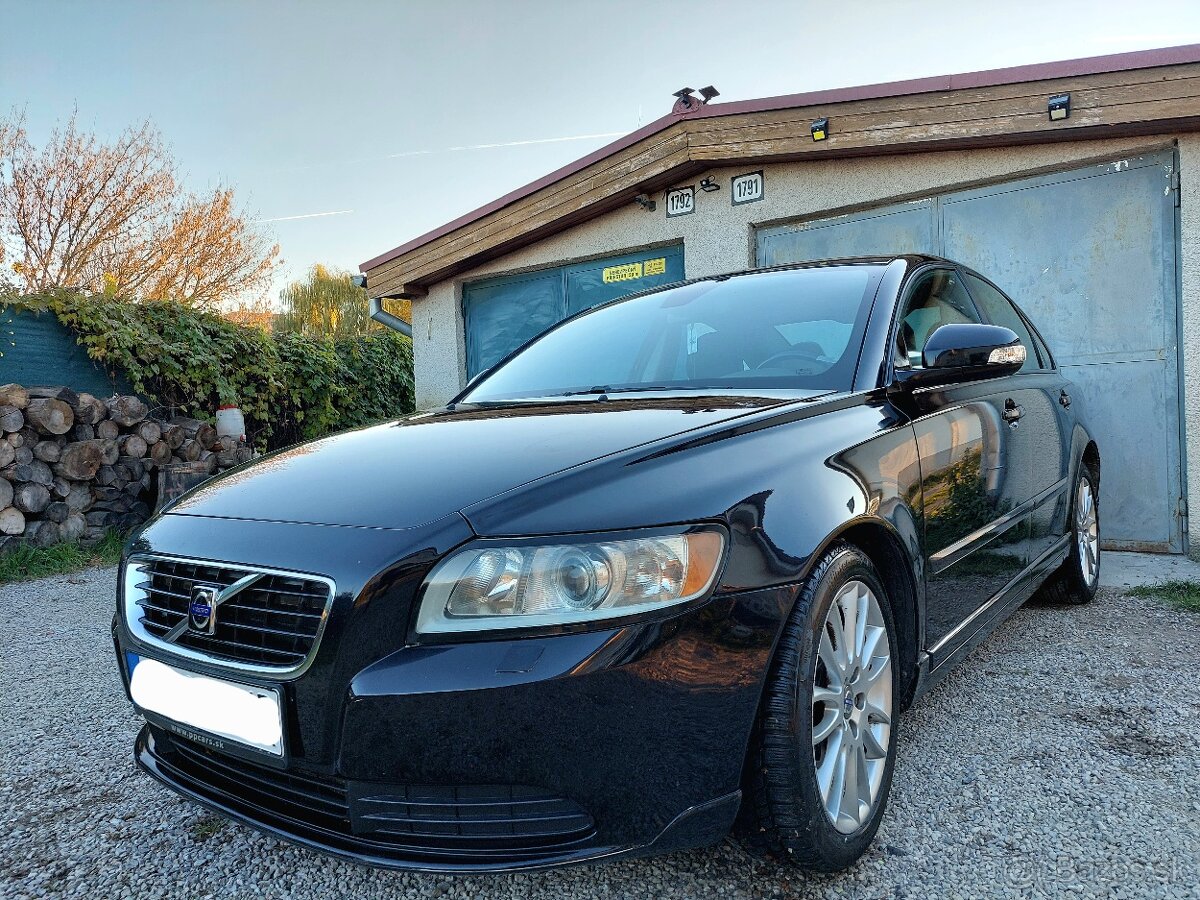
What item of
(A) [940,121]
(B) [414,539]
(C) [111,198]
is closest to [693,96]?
(A) [940,121]

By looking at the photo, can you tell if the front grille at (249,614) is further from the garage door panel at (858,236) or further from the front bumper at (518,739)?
the garage door panel at (858,236)

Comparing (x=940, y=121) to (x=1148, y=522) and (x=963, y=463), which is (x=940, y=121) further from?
(x=963, y=463)

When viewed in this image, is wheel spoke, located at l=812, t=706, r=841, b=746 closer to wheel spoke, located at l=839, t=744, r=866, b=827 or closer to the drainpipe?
wheel spoke, located at l=839, t=744, r=866, b=827

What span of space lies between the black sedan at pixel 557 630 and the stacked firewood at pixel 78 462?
4379mm

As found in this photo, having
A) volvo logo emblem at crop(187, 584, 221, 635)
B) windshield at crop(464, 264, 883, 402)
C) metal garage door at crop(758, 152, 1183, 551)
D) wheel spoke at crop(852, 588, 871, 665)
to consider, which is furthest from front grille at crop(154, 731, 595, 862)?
metal garage door at crop(758, 152, 1183, 551)

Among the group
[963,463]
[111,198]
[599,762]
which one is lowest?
[599,762]

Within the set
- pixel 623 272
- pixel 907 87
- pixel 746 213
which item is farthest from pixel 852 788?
pixel 623 272

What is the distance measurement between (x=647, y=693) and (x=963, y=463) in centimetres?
140

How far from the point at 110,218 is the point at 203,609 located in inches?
672

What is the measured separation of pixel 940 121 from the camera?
4.98 metres

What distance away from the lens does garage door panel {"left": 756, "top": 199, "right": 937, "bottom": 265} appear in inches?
213

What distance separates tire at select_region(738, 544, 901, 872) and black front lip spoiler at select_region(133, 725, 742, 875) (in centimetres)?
10

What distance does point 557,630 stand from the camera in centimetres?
129

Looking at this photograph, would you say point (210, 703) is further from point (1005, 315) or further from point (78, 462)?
point (78, 462)
